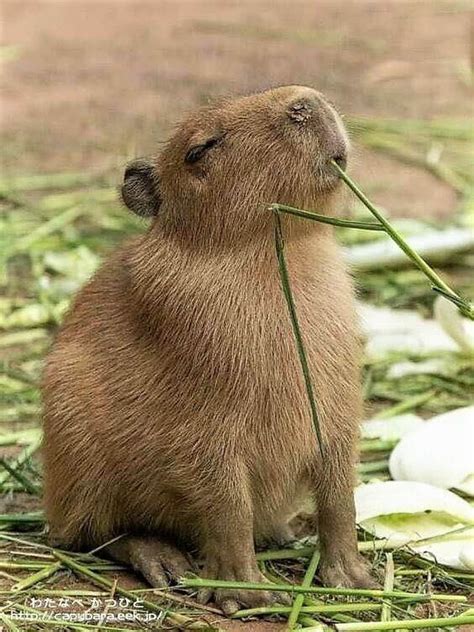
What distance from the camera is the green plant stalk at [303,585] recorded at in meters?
3.55

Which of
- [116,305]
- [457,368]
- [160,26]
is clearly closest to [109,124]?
[160,26]

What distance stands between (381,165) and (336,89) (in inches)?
65.6

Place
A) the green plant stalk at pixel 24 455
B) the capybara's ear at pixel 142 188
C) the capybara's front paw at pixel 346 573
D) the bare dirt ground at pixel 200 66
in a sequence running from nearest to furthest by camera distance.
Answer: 1. the capybara's front paw at pixel 346 573
2. the capybara's ear at pixel 142 188
3. the green plant stalk at pixel 24 455
4. the bare dirt ground at pixel 200 66

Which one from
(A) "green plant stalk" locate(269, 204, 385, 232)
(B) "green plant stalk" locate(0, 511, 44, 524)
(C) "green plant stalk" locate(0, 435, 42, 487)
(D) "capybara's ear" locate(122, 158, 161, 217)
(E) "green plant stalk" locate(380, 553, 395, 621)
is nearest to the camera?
(A) "green plant stalk" locate(269, 204, 385, 232)

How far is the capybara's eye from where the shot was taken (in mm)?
3680

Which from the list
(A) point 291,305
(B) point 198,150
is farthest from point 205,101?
(A) point 291,305

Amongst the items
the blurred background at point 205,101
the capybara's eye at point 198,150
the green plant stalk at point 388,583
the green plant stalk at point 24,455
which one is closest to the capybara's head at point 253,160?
the capybara's eye at point 198,150

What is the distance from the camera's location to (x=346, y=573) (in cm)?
384

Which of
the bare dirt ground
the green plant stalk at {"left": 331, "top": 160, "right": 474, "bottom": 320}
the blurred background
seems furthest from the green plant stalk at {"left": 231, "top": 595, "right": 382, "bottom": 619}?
the bare dirt ground

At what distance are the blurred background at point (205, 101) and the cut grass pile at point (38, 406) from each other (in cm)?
1

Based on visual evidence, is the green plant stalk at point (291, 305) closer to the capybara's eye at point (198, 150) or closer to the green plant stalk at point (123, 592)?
the capybara's eye at point (198, 150)

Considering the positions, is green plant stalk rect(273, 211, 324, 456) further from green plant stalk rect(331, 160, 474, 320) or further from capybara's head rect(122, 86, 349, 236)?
green plant stalk rect(331, 160, 474, 320)

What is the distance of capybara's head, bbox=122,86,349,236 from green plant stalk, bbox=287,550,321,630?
39.2 inches

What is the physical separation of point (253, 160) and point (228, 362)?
21.7 inches
